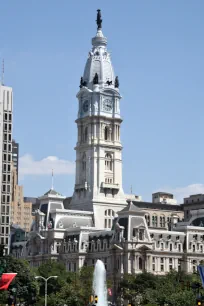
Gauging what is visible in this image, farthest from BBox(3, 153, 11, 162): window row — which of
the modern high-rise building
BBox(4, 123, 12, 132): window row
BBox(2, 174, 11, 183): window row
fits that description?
BBox(4, 123, 12, 132): window row

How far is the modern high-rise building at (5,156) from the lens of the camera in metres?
154

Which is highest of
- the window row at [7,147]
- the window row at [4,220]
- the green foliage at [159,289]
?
the window row at [7,147]

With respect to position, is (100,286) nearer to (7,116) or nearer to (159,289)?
(159,289)

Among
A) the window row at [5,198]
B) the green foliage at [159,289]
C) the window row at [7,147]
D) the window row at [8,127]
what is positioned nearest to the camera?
the green foliage at [159,289]

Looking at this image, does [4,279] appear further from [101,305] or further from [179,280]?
[179,280]

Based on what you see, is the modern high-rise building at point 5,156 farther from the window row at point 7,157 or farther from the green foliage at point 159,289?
the green foliage at point 159,289

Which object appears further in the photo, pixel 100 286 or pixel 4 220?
pixel 100 286

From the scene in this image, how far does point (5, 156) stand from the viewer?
518 ft

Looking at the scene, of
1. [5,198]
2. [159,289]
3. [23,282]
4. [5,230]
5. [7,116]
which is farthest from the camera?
[7,116]

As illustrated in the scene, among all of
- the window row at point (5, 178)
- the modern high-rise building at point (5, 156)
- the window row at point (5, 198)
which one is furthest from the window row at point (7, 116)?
the window row at point (5, 198)

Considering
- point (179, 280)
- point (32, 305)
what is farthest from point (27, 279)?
point (179, 280)

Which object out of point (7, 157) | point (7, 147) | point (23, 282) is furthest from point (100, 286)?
point (7, 147)

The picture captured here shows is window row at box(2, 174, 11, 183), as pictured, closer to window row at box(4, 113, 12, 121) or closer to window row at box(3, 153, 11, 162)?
window row at box(3, 153, 11, 162)

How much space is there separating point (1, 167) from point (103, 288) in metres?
39.3
